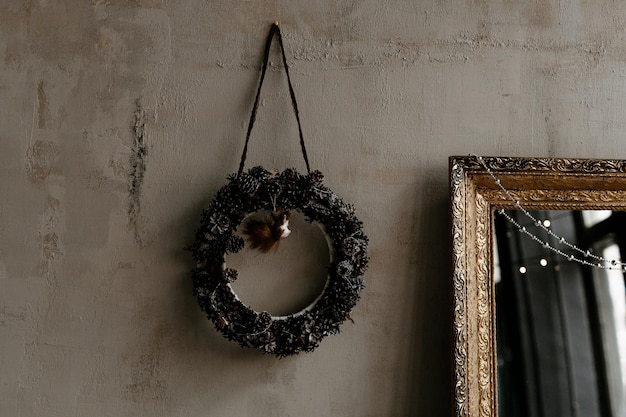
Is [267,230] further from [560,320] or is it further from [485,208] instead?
[560,320]

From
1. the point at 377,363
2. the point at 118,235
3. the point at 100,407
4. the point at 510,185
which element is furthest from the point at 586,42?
the point at 100,407

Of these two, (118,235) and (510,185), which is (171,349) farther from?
(510,185)

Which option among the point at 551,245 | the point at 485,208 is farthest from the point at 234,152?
the point at 551,245

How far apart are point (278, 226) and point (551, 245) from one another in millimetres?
785

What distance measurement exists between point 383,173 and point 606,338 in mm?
785

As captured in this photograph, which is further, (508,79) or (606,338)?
A: (508,79)

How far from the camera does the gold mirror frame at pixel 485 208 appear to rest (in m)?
1.88

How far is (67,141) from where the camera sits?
205 centimetres

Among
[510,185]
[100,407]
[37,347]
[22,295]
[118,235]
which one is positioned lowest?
[100,407]

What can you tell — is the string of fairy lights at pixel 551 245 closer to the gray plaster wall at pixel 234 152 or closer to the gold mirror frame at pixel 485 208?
the gold mirror frame at pixel 485 208

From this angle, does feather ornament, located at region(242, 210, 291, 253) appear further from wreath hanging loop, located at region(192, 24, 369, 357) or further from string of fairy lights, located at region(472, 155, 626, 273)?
string of fairy lights, located at region(472, 155, 626, 273)

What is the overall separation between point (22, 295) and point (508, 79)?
5.23ft

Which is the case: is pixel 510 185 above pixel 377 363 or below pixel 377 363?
above

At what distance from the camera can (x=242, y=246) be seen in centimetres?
193
